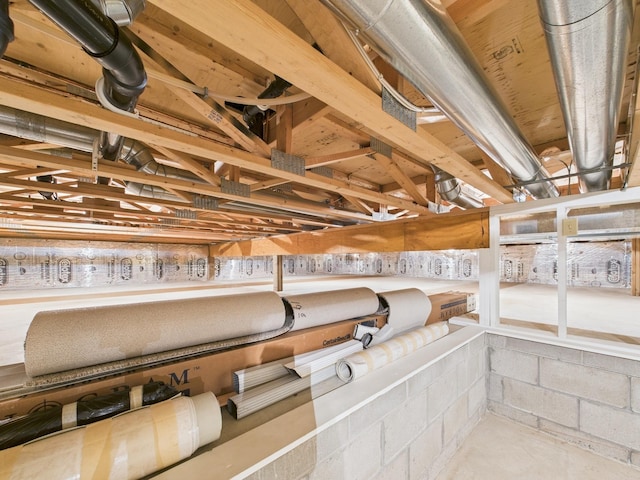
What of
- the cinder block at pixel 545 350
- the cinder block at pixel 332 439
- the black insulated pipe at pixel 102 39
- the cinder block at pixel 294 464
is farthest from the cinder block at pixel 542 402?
the black insulated pipe at pixel 102 39

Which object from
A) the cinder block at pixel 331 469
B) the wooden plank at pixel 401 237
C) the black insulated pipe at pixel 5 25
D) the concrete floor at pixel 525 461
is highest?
the black insulated pipe at pixel 5 25

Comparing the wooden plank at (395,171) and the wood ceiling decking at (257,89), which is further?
the wooden plank at (395,171)

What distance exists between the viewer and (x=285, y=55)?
2.00 feet

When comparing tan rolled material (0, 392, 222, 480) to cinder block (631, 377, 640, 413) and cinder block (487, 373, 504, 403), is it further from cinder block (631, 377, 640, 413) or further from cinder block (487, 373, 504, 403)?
cinder block (631, 377, 640, 413)

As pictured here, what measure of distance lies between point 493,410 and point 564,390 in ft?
1.74

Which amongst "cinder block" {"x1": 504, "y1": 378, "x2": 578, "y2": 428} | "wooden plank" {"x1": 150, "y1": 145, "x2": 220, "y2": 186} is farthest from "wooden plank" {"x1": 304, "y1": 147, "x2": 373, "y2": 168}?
"cinder block" {"x1": 504, "y1": 378, "x2": 578, "y2": 428}

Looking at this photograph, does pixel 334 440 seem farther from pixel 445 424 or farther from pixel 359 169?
pixel 359 169

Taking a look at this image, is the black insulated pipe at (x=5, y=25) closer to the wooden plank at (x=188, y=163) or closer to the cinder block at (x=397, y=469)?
the wooden plank at (x=188, y=163)

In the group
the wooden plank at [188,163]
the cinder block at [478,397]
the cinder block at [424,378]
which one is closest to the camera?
the cinder block at [424,378]

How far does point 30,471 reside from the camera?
1.72 ft

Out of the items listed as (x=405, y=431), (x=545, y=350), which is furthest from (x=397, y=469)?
(x=545, y=350)

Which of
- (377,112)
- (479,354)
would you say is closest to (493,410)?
(479,354)

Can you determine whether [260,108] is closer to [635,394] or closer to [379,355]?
[379,355]

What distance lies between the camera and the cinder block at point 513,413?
1.95 m
